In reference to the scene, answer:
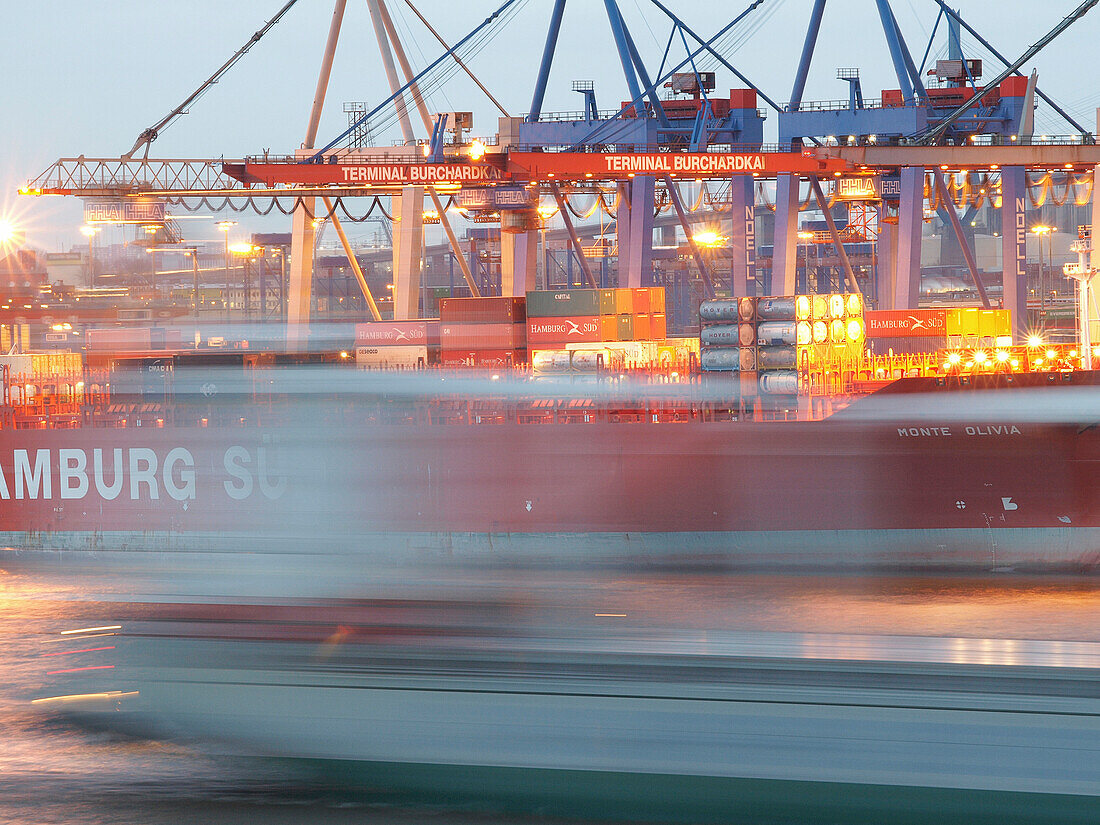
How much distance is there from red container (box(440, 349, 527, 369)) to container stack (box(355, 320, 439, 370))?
161 centimetres

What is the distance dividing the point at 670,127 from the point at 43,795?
3274cm

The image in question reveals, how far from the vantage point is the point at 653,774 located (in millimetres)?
6312

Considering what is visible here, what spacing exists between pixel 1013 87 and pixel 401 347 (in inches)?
992

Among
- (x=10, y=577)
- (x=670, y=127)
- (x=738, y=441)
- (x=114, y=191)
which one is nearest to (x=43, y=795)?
(x=738, y=441)

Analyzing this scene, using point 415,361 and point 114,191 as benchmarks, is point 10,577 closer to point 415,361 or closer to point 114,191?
point 415,361

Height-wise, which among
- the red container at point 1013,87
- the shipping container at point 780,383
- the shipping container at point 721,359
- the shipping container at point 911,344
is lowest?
the shipping container at point 780,383

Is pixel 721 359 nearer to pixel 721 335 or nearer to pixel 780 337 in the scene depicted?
pixel 721 335

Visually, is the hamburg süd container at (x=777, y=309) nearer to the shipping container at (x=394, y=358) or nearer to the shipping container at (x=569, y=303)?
the shipping container at (x=569, y=303)

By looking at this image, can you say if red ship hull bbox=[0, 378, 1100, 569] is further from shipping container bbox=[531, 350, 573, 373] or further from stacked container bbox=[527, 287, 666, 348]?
stacked container bbox=[527, 287, 666, 348]

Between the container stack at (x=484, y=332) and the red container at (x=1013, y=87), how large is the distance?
22807 mm

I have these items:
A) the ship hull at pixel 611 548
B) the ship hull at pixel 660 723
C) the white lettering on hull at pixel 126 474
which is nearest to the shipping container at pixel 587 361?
the ship hull at pixel 611 548

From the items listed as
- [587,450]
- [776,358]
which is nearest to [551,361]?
[587,450]

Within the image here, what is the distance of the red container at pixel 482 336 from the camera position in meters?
25.2

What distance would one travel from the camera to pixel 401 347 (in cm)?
2761
